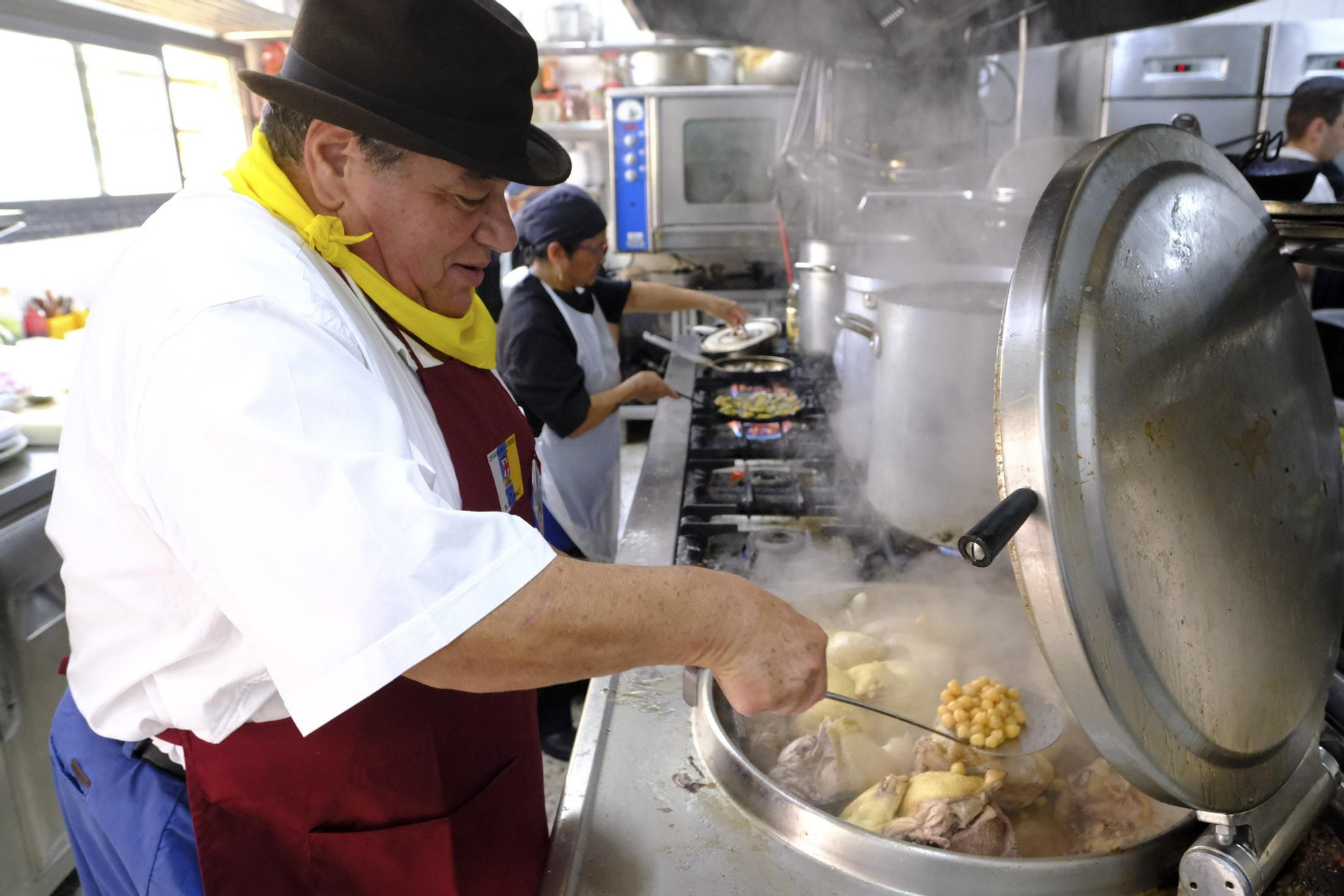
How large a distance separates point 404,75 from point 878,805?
3.23ft

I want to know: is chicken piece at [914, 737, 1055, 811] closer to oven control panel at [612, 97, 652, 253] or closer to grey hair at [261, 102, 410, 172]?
grey hair at [261, 102, 410, 172]

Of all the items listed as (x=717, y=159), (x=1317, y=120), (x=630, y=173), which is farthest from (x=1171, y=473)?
(x=630, y=173)

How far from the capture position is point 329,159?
3.23 feet

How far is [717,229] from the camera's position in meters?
5.16

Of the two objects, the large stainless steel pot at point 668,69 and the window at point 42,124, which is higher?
the large stainless steel pot at point 668,69

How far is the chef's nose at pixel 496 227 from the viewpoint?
1.08 metres

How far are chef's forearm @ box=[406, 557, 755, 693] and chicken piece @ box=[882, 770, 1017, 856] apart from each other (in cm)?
34

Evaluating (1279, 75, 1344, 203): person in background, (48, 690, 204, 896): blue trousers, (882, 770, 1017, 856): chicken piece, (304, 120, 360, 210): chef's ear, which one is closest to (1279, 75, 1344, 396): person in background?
(1279, 75, 1344, 203): person in background

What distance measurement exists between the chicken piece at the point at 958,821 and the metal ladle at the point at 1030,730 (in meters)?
0.06

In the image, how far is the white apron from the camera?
3.04m

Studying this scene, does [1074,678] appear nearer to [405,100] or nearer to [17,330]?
[405,100]

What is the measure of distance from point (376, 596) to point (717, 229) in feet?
15.4

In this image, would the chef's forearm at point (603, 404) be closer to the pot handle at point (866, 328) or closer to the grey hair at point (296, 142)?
the pot handle at point (866, 328)

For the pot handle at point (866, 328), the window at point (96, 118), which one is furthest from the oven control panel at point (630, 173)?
the pot handle at point (866, 328)
